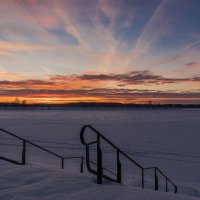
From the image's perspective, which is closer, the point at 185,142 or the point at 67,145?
the point at 67,145

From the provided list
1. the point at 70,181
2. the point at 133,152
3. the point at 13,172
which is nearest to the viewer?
the point at 70,181

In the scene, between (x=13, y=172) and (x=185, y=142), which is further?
(x=185, y=142)

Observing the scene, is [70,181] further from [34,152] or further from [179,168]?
[34,152]

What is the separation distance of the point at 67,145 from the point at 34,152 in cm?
402

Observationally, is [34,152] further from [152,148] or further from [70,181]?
[70,181]

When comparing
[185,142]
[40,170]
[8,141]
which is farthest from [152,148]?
[40,170]

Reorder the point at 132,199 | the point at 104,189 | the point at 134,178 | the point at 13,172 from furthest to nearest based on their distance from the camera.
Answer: the point at 134,178, the point at 13,172, the point at 104,189, the point at 132,199

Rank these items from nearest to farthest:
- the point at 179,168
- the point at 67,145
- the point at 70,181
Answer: the point at 70,181 < the point at 179,168 < the point at 67,145

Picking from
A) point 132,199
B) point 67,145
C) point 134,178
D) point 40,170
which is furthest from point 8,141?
point 132,199

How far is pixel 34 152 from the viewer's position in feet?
71.4

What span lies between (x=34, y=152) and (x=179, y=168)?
9.52 meters

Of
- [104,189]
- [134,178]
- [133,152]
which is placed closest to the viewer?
[104,189]

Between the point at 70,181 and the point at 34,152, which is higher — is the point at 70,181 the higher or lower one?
the higher one

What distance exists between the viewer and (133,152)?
71.3 feet
